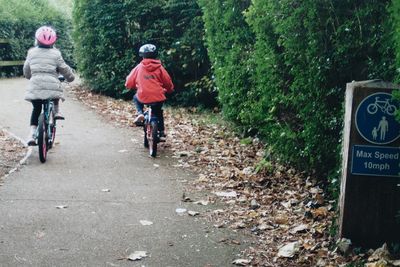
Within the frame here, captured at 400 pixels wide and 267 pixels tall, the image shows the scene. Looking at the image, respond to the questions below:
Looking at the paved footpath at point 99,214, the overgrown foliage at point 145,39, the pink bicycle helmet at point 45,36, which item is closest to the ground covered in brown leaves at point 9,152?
the paved footpath at point 99,214

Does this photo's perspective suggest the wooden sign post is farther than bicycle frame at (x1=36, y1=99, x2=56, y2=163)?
No

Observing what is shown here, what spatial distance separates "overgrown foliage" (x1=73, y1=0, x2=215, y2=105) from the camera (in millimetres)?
15172

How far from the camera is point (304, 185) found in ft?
24.9

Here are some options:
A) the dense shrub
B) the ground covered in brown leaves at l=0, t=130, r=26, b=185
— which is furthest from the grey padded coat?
the dense shrub

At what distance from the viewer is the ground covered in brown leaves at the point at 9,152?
889 cm

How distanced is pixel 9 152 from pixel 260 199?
4.83 m

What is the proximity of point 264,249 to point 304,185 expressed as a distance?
6.87 feet

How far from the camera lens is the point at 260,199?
7.29 metres

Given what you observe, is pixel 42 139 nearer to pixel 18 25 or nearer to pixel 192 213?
pixel 192 213

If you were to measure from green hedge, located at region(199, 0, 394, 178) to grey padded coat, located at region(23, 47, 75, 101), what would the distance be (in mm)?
3113

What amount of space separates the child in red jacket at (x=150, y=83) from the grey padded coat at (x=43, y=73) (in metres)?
1.27

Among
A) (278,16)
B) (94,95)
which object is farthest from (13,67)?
(278,16)

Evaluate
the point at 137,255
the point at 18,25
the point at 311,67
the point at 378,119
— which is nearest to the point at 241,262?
the point at 137,255

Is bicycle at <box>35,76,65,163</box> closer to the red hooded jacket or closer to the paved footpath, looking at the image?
the paved footpath
